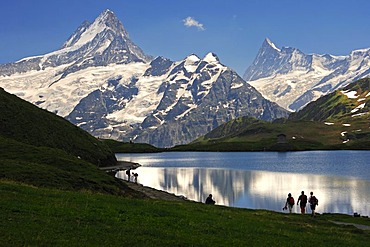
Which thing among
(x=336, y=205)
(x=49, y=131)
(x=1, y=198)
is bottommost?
(x=336, y=205)

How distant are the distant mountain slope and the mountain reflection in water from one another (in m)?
22.8

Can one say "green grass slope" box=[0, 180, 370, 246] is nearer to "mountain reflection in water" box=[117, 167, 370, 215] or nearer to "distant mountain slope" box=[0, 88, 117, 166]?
"mountain reflection in water" box=[117, 167, 370, 215]

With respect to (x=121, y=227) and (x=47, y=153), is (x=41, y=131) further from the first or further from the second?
(x=121, y=227)

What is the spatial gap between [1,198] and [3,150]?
51.2m

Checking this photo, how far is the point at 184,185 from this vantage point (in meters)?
144

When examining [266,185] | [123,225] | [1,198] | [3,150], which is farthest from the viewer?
[266,185]

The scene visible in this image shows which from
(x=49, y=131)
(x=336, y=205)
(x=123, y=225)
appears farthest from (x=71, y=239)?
(x=49, y=131)

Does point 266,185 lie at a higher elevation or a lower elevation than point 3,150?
lower

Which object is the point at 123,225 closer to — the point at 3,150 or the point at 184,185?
the point at 3,150

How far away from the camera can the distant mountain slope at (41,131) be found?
134 meters

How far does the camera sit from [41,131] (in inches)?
5655

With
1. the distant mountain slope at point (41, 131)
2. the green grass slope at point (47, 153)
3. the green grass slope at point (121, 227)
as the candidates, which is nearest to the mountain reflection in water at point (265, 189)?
the distant mountain slope at point (41, 131)

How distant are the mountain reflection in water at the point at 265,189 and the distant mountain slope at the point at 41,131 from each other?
22.8m

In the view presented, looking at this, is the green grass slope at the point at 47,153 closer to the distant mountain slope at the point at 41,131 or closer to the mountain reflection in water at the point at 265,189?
the distant mountain slope at the point at 41,131
